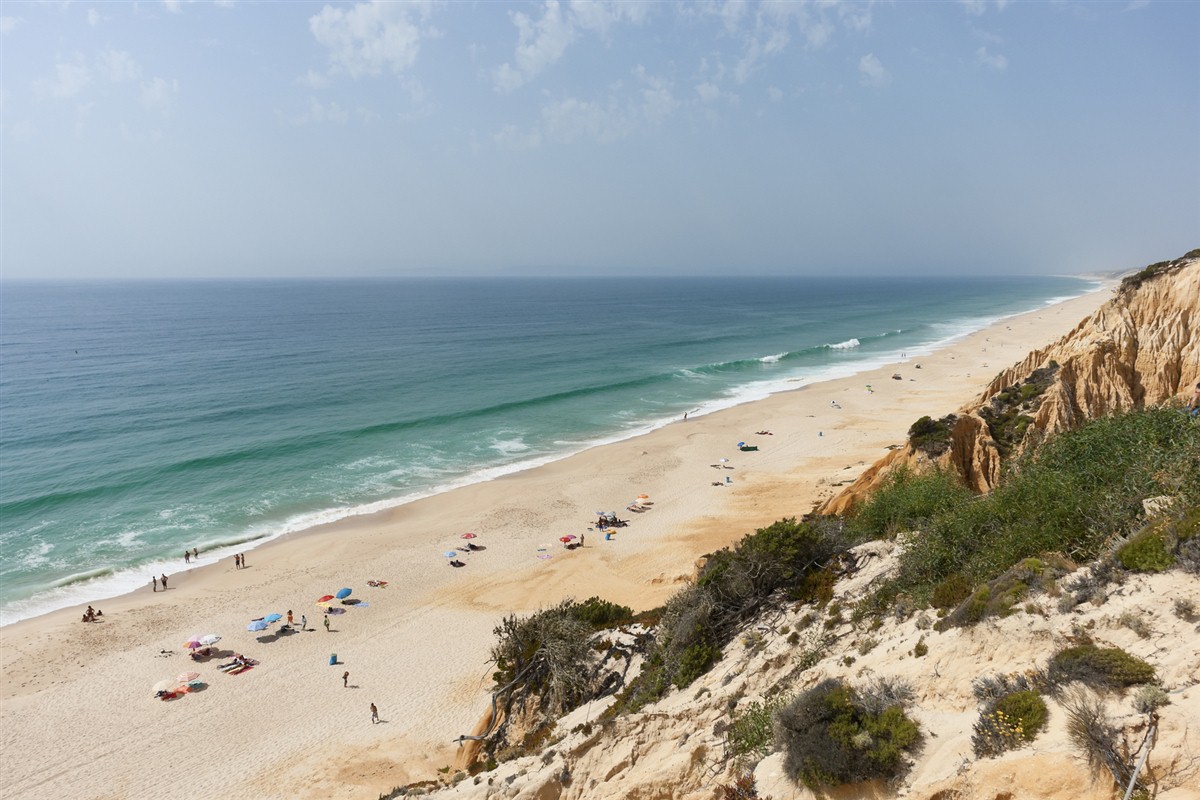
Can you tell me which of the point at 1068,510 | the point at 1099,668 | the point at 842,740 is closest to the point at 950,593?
the point at 1068,510

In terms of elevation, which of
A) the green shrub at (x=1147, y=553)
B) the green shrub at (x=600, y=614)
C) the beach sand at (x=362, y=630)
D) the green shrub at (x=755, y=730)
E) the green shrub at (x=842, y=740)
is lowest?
the beach sand at (x=362, y=630)

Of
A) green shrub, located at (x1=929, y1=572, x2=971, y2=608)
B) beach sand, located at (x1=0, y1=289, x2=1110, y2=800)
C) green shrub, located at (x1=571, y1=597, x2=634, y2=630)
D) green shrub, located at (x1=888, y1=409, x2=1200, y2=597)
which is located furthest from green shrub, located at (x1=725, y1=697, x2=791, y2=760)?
beach sand, located at (x1=0, y1=289, x2=1110, y2=800)

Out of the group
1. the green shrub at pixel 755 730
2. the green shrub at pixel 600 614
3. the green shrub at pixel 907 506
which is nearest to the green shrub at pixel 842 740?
the green shrub at pixel 755 730

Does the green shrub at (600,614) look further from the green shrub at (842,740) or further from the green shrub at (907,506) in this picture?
the green shrub at (842,740)

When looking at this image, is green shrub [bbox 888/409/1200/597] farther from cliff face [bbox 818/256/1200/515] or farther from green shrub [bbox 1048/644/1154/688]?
cliff face [bbox 818/256/1200/515]

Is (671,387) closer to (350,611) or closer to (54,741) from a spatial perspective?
(350,611)

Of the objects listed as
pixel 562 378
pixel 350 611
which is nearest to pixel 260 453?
pixel 350 611
